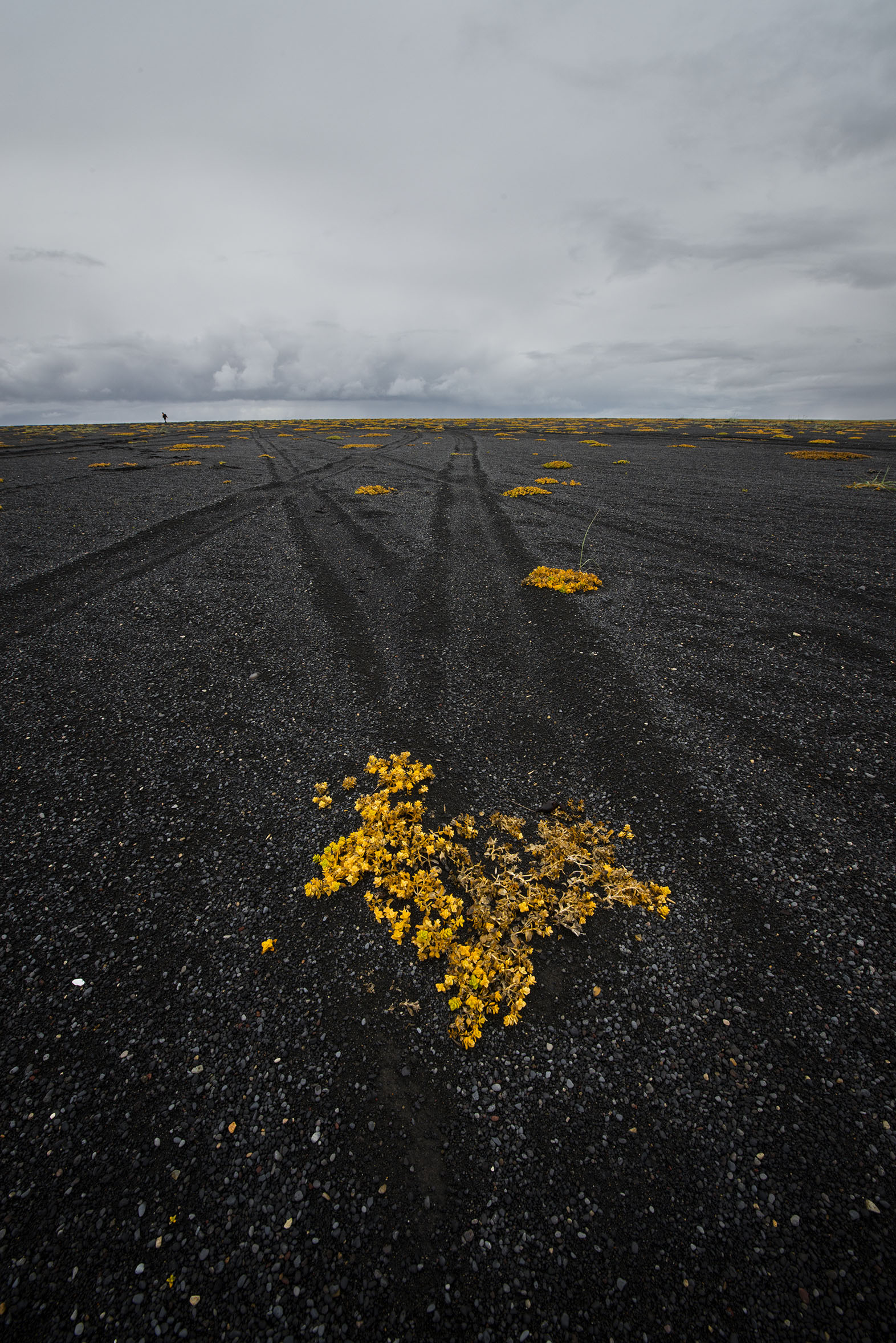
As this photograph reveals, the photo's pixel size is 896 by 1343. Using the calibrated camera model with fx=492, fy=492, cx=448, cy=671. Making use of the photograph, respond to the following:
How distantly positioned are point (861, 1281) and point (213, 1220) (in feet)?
11.8

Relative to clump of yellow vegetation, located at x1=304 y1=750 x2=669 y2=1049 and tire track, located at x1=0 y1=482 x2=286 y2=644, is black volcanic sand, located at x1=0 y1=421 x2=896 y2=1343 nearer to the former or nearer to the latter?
clump of yellow vegetation, located at x1=304 y1=750 x2=669 y2=1049

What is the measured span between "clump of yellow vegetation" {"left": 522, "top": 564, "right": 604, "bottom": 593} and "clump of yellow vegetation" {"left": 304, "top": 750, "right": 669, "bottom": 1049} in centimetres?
722

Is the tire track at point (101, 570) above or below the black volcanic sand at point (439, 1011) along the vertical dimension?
above

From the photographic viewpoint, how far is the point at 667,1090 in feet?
11.2

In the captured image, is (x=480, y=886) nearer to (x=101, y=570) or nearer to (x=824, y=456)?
(x=101, y=570)

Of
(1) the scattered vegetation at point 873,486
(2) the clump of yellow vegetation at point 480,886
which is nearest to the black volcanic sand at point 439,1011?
(2) the clump of yellow vegetation at point 480,886

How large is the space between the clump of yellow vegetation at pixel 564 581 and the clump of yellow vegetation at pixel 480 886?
23.7ft

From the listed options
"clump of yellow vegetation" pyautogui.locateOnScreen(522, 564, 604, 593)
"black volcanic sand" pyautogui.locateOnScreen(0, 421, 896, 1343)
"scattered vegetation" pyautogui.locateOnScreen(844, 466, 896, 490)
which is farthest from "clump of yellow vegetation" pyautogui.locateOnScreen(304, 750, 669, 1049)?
"scattered vegetation" pyautogui.locateOnScreen(844, 466, 896, 490)

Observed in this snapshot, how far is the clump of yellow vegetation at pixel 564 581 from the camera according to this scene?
11844 millimetres

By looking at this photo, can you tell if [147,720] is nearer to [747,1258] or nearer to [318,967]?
[318,967]

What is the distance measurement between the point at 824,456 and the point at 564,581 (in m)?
41.5

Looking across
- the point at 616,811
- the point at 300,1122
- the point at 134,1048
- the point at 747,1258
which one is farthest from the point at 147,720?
the point at 747,1258

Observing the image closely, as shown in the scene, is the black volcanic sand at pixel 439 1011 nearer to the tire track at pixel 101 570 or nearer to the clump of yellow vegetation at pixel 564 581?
the tire track at pixel 101 570

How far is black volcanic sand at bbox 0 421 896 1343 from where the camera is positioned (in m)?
2.71
